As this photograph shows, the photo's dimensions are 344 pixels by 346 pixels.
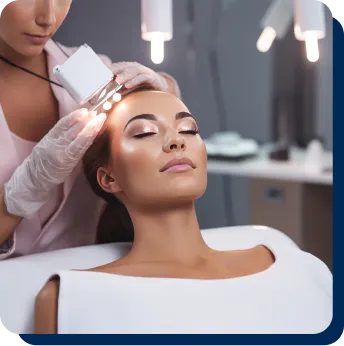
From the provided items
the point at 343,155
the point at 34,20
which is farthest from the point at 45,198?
the point at 343,155

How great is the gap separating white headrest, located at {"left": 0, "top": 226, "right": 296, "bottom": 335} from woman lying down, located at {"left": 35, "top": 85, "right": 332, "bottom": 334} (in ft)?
0.17

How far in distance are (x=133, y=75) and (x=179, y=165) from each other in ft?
0.63

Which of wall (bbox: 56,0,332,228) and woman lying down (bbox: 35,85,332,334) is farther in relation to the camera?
wall (bbox: 56,0,332,228)

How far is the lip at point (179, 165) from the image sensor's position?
95 centimetres

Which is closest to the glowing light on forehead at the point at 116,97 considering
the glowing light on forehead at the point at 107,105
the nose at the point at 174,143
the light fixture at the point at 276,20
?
the glowing light on forehead at the point at 107,105

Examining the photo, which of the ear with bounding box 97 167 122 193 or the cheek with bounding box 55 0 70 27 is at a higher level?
the cheek with bounding box 55 0 70 27

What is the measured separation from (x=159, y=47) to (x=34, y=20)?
23cm

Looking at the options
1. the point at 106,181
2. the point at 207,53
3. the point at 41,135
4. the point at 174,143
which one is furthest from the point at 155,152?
the point at 207,53

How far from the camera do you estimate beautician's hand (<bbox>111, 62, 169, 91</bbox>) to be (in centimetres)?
99

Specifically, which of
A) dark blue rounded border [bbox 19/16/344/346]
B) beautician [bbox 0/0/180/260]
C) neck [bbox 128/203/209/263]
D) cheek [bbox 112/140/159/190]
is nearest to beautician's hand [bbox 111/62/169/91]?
beautician [bbox 0/0/180/260]

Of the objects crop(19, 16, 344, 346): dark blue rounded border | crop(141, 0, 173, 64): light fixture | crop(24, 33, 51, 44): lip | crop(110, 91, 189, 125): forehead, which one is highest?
crop(141, 0, 173, 64): light fixture

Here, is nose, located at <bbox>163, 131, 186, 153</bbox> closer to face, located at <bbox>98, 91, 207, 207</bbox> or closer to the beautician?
face, located at <bbox>98, 91, 207, 207</bbox>

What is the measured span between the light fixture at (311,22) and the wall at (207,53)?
2 centimetres
